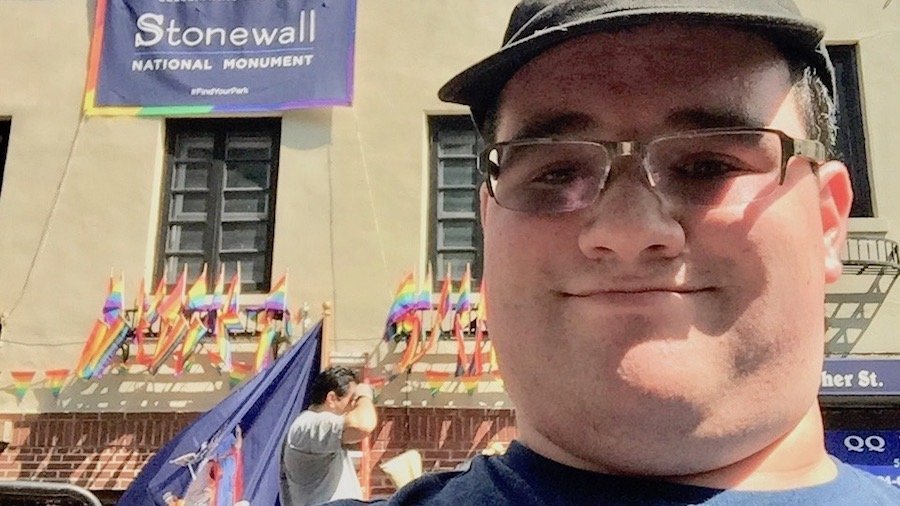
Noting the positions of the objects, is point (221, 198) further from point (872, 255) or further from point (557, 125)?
point (557, 125)

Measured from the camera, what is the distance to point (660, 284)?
2.89 ft

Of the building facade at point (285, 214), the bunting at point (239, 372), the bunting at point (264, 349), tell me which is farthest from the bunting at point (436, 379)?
the bunting at point (239, 372)

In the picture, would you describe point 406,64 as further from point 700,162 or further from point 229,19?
point 700,162

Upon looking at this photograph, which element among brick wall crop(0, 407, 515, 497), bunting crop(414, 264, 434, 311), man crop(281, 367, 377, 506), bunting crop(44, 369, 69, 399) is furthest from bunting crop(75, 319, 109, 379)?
man crop(281, 367, 377, 506)

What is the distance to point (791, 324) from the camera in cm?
91

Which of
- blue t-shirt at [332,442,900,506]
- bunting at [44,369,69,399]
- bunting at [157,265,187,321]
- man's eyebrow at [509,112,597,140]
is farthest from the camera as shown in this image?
bunting at [44,369,69,399]

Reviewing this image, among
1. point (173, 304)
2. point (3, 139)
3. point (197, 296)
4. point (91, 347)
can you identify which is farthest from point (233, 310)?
point (3, 139)

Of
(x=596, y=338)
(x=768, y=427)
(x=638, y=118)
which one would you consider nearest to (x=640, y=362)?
(x=596, y=338)

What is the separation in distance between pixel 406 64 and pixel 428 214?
1205 mm

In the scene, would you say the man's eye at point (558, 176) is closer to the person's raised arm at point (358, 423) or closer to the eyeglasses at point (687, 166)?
the eyeglasses at point (687, 166)

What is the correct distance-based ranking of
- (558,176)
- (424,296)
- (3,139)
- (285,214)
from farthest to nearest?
(3,139) → (285,214) → (424,296) → (558,176)

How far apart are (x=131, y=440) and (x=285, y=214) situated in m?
1.86

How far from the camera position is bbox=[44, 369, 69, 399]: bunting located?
5789 mm

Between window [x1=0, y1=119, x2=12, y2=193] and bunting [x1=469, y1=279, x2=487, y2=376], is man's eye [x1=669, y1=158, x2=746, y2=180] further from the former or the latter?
window [x1=0, y1=119, x2=12, y2=193]
